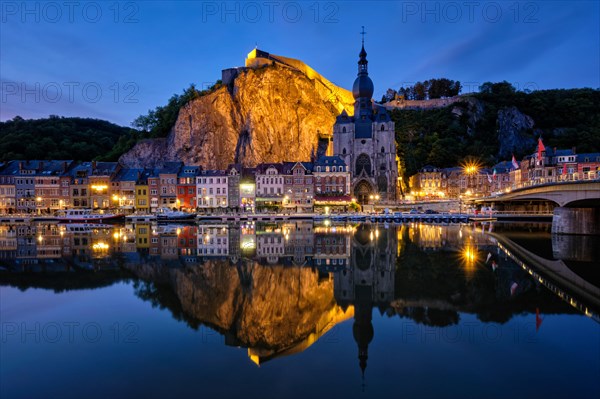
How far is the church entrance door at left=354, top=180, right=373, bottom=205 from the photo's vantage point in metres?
69.0

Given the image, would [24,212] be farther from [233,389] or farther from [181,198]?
[233,389]

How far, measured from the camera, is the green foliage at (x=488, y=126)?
87894 mm

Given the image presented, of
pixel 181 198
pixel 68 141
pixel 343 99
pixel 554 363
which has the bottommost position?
pixel 554 363

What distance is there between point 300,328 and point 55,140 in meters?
94.6

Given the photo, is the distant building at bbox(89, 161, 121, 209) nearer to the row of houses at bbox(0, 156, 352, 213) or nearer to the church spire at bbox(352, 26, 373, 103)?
the row of houses at bbox(0, 156, 352, 213)

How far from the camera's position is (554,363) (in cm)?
790

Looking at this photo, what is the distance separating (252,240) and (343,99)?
79.0m

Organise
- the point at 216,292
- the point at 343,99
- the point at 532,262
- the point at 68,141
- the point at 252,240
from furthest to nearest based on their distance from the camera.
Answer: the point at 343,99 < the point at 68,141 < the point at 252,240 < the point at 532,262 < the point at 216,292

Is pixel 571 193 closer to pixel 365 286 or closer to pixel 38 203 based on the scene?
pixel 365 286

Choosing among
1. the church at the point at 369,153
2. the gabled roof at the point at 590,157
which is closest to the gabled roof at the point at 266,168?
the church at the point at 369,153

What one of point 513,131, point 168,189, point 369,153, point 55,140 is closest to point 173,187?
point 168,189

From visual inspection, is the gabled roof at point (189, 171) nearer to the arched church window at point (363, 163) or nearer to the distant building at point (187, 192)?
the distant building at point (187, 192)

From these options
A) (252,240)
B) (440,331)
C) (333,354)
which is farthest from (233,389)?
(252,240)

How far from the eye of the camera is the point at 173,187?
64562 millimetres
